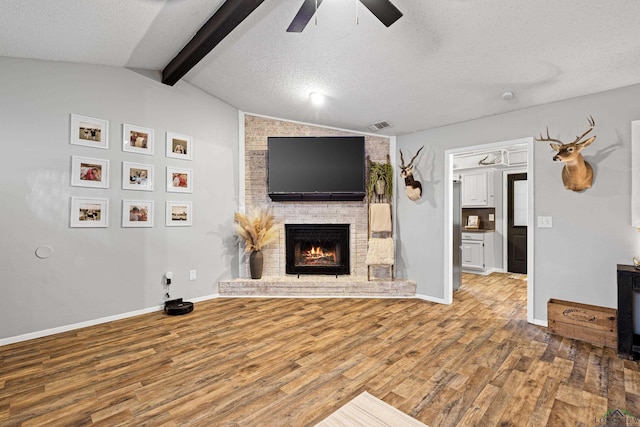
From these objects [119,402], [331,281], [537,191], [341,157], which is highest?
[341,157]

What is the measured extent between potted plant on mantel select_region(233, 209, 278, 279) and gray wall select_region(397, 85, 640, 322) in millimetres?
2990

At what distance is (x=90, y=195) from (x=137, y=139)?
0.83 meters

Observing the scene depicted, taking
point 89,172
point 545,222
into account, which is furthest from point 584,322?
point 89,172

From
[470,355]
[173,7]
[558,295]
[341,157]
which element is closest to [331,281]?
[341,157]

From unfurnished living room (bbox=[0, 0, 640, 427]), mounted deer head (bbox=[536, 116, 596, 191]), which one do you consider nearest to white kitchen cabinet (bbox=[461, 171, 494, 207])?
unfurnished living room (bbox=[0, 0, 640, 427])

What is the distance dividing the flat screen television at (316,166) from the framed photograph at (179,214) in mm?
1187

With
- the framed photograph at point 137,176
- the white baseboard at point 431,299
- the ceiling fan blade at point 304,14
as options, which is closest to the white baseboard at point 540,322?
the white baseboard at point 431,299

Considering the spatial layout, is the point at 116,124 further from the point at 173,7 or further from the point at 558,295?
the point at 558,295

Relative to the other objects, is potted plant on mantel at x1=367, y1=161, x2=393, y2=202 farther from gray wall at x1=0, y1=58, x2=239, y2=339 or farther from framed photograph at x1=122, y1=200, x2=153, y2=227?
framed photograph at x1=122, y1=200, x2=153, y2=227

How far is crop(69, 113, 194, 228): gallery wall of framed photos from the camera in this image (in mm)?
3129

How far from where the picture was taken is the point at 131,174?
137 inches

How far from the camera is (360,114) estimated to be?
158 inches

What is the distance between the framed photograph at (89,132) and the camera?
3086 mm

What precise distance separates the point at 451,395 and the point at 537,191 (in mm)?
2546
